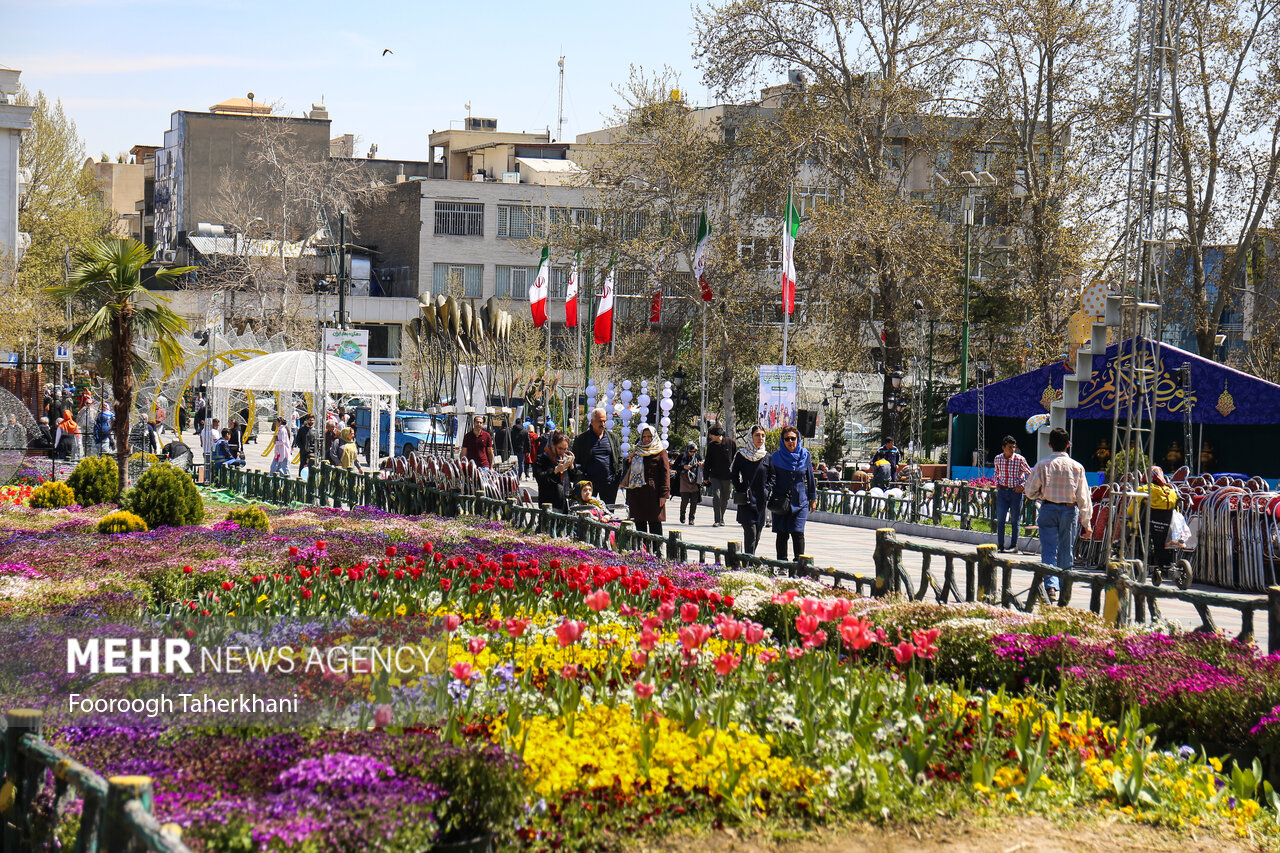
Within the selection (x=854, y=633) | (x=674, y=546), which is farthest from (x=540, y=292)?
(x=854, y=633)

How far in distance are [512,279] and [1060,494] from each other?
57747mm

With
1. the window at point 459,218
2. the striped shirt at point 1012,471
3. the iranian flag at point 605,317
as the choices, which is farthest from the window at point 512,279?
Answer: the striped shirt at point 1012,471

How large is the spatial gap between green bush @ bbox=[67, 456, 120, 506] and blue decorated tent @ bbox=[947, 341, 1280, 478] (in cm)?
1261

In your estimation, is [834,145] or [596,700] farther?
[834,145]

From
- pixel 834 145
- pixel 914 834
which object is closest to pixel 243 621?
pixel 914 834

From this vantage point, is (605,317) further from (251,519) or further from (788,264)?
(251,519)

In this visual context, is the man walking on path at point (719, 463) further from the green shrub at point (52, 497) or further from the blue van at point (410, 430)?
the blue van at point (410, 430)

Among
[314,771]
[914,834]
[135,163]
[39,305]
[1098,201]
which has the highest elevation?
[135,163]

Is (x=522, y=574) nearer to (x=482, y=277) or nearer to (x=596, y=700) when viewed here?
(x=596, y=700)

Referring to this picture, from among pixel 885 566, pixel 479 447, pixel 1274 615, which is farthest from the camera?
pixel 479 447

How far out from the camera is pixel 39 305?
149 feet

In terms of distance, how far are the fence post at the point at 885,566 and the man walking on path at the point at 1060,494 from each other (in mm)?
4148

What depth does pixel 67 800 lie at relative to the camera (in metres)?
3.85

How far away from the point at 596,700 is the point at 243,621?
191cm
